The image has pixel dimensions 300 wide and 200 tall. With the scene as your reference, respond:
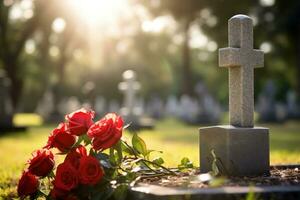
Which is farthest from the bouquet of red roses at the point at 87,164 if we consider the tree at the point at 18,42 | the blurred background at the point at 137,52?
the tree at the point at 18,42

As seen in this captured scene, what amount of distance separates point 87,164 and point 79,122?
45cm

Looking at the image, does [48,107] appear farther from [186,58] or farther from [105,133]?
[105,133]

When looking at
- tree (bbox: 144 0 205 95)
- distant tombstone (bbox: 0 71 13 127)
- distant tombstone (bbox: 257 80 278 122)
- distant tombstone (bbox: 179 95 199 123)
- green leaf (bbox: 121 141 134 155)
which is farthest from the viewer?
tree (bbox: 144 0 205 95)

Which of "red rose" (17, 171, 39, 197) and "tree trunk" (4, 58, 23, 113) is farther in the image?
"tree trunk" (4, 58, 23, 113)

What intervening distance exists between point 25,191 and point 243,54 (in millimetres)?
2496

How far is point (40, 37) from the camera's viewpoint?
43.8 m

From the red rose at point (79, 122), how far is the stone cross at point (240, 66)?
152 centimetres

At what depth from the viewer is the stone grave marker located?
5.25 metres

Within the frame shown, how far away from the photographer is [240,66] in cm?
565

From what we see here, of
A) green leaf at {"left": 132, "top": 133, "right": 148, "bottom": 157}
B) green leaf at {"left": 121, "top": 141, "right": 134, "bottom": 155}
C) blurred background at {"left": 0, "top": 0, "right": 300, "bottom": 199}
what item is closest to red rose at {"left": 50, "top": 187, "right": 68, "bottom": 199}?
green leaf at {"left": 121, "top": 141, "right": 134, "bottom": 155}

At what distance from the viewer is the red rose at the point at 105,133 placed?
477 centimetres

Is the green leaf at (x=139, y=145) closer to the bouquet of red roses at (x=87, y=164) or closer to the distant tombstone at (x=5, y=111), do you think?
the bouquet of red roses at (x=87, y=164)

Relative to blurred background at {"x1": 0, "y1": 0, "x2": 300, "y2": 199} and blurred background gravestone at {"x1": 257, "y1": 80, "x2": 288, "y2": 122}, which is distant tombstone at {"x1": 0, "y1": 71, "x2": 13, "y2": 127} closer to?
blurred background at {"x1": 0, "y1": 0, "x2": 300, "y2": 199}

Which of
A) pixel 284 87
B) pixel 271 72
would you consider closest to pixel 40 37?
pixel 271 72
